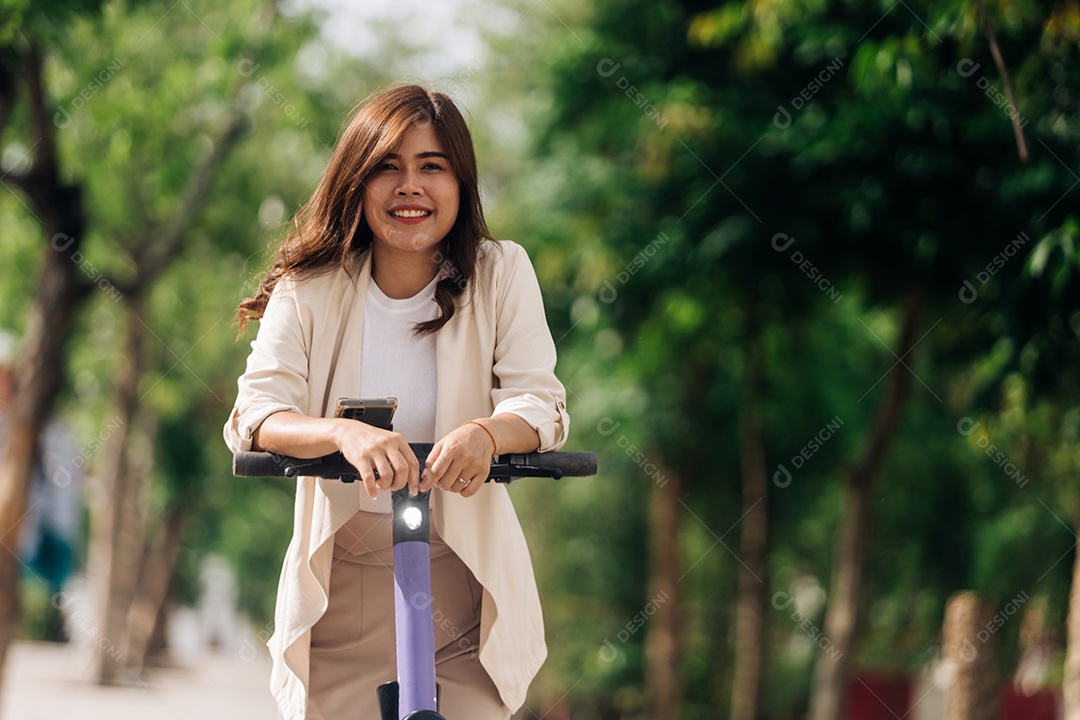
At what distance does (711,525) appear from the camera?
19.8 metres

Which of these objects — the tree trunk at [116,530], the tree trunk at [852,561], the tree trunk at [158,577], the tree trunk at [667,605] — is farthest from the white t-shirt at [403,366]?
the tree trunk at [158,577]

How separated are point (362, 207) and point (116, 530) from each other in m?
16.4

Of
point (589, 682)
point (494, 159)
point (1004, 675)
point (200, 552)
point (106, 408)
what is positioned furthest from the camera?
point (200, 552)

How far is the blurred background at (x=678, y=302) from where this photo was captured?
8.72 m

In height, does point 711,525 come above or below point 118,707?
above

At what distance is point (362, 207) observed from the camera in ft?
9.23

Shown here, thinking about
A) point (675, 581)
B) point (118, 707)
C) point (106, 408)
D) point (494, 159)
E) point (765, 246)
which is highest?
point (494, 159)

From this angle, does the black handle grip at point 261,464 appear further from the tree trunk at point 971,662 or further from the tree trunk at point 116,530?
the tree trunk at point 116,530

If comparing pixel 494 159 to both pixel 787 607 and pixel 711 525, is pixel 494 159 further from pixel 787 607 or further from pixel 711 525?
pixel 787 607

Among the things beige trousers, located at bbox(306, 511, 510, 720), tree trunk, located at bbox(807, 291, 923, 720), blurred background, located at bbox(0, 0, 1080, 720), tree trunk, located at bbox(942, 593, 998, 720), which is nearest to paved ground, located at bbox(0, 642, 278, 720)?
blurred background, located at bbox(0, 0, 1080, 720)

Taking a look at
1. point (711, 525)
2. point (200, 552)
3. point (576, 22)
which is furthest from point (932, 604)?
point (200, 552)

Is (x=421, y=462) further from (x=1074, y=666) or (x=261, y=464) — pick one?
(x=1074, y=666)

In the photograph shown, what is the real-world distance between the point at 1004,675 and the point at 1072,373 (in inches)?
548

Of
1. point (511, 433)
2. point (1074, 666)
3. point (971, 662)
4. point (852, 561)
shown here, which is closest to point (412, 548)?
point (511, 433)
